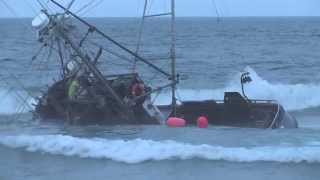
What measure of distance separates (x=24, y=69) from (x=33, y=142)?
22.5m

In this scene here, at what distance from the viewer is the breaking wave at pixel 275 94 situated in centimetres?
2895

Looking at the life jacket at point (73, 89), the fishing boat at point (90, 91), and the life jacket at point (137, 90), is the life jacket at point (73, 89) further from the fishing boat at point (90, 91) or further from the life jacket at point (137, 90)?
the life jacket at point (137, 90)

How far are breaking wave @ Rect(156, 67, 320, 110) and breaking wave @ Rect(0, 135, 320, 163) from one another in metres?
12.0

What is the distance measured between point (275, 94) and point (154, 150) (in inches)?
608

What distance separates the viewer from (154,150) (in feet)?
50.9

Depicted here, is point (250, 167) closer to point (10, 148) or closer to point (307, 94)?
point (10, 148)

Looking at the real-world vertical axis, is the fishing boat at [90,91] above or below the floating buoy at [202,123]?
above

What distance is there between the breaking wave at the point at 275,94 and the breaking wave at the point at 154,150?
39.5 ft

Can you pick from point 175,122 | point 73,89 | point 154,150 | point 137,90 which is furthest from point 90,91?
point 154,150

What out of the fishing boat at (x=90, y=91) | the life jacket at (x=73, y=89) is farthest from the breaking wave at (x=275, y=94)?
the life jacket at (x=73, y=89)

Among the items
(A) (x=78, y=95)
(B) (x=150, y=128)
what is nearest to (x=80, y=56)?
(A) (x=78, y=95)

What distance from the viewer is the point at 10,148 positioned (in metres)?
16.7

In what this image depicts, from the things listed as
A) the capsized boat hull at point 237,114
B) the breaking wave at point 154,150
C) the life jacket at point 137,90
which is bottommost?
the capsized boat hull at point 237,114

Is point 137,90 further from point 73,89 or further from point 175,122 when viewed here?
point 73,89
